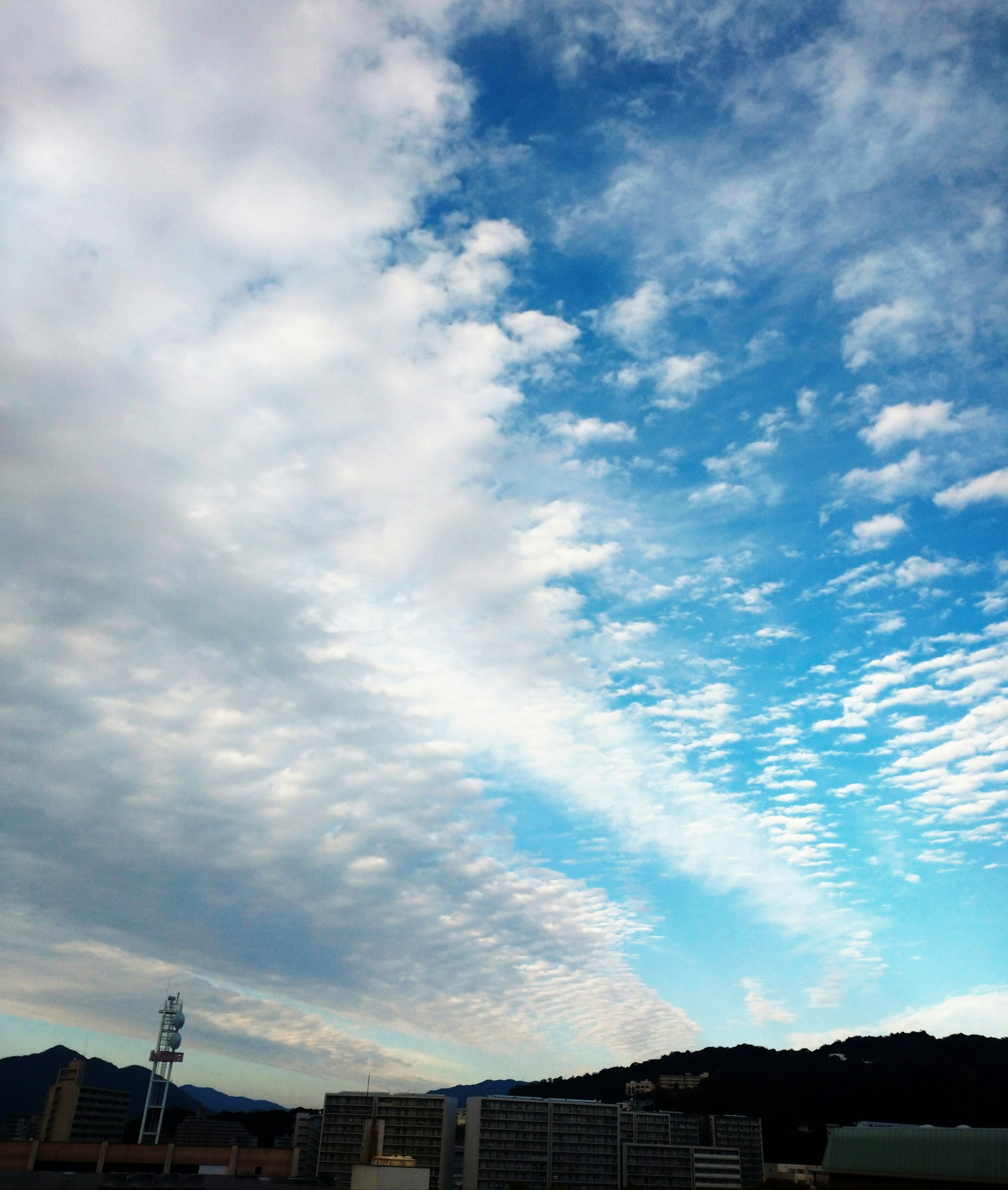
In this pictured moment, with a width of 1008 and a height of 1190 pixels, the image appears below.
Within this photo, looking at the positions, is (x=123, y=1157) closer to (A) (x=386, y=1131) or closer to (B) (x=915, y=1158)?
(A) (x=386, y=1131)

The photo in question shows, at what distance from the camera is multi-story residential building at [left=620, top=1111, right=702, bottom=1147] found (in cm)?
17138

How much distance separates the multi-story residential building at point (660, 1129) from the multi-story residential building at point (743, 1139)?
341 cm

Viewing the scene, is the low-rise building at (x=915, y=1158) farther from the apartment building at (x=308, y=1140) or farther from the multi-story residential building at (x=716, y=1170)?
the apartment building at (x=308, y=1140)

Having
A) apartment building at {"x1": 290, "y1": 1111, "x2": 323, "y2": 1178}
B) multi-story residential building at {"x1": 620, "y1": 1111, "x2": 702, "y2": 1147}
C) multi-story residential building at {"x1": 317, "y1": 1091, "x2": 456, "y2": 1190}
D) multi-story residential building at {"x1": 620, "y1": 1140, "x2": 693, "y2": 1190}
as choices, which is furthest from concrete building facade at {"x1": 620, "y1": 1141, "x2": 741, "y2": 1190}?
apartment building at {"x1": 290, "y1": 1111, "x2": 323, "y2": 1178}

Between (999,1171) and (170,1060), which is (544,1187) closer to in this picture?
(170,1060)

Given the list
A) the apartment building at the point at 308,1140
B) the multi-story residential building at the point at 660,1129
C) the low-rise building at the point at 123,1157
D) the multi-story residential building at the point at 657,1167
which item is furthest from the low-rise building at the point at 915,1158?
the apartment building at the point at 308,1140

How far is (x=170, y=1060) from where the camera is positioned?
541 ft

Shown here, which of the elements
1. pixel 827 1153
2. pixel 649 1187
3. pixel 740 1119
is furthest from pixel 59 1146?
pixel 740 1119

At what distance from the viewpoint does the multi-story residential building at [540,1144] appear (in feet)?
460

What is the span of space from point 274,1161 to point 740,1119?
110 meters

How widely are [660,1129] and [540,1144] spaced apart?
42807mm

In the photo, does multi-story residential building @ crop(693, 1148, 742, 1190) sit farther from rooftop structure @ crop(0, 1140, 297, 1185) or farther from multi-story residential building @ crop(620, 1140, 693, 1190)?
rooftop structure @ crop(0, 1140, 297, 1185)

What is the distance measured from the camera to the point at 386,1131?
143 m

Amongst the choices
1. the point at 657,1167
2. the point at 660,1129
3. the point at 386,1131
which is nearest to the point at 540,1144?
the point at 386,1131
